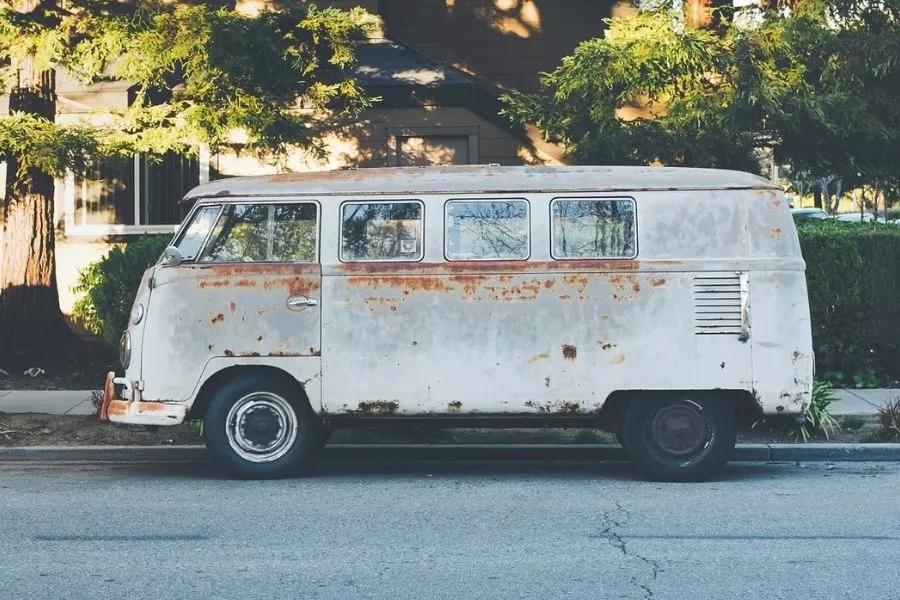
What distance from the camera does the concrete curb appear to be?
10477 millimetres

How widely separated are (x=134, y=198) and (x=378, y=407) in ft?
32.5

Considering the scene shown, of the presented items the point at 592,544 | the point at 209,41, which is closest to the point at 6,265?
the point at 209,41

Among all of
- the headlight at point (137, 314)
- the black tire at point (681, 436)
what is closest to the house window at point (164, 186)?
the headlight at point (137, 314)

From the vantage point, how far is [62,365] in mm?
15227

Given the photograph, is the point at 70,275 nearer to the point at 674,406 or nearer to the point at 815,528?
the point at 674,406

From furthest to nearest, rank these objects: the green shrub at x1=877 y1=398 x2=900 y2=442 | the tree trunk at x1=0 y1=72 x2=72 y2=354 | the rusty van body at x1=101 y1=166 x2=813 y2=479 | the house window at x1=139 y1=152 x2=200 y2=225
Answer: the house window at x1=139 y1=152 x2=200 y2=225
the tree trunk at x1=0 y1=72 x2=72 y2=354
the green shrub at x1=877 y1=398 x2=900 y2=442
the rusty van body at x1=101 y1=166 x2=813 y2=479

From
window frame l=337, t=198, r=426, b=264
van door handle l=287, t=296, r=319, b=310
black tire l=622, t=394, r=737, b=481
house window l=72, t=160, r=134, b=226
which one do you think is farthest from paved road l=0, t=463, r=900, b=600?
house window l=72, t=160, r=134, b=226

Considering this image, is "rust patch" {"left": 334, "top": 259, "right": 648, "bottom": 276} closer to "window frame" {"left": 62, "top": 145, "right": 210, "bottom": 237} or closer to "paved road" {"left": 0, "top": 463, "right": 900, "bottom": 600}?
"paved road" {"left": 0, "top": 463, "right": 900, "bottom": 600}

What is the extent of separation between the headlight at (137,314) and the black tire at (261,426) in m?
0.83

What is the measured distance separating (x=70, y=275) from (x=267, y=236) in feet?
30.3

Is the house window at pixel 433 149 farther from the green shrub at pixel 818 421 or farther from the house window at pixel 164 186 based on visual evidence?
the green shrub at pixel 818 421

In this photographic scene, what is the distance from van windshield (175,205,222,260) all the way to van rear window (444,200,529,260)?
6.04ft

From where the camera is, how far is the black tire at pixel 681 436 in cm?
928

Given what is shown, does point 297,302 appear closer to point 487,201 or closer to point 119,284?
point 487,201
